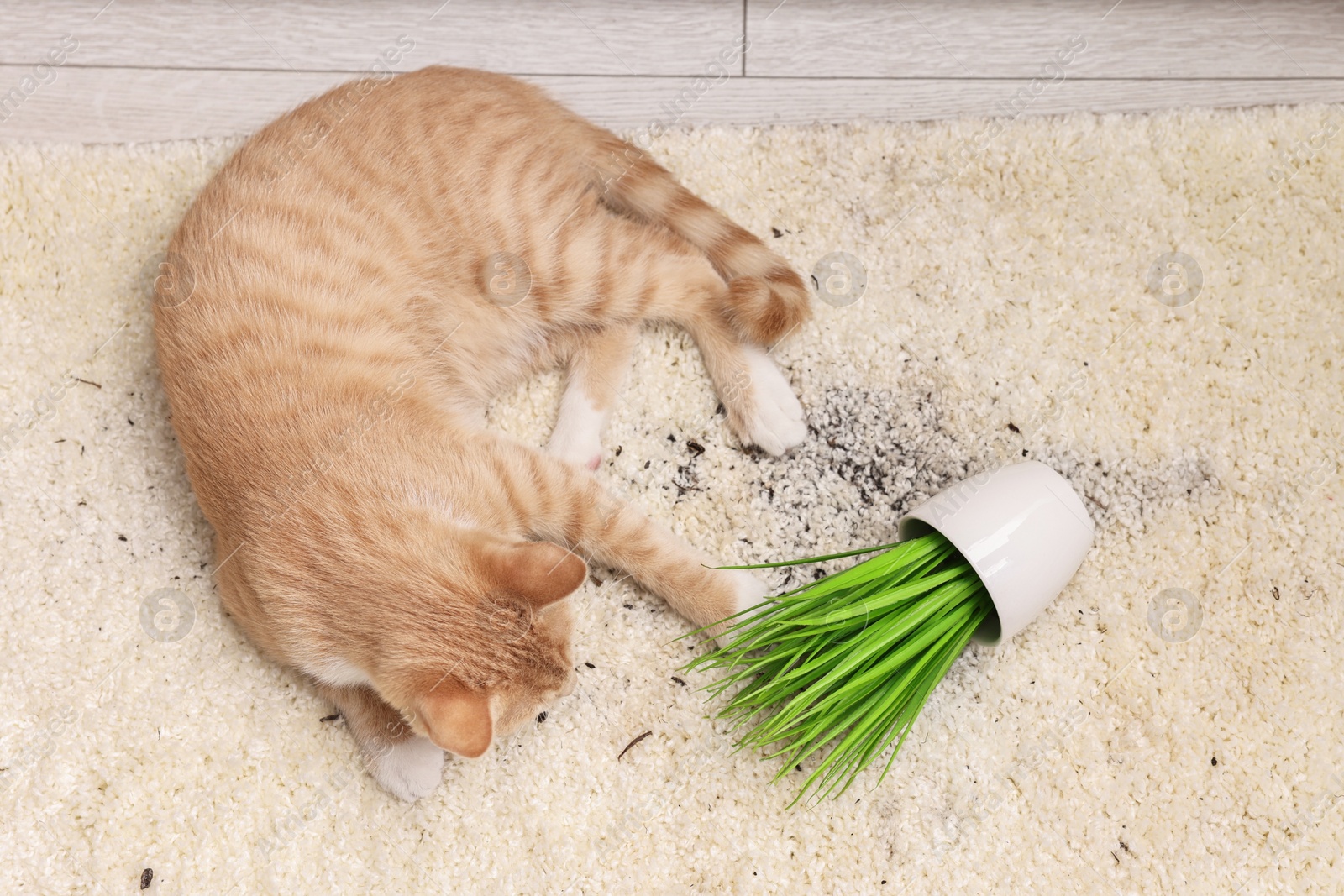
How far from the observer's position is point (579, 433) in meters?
1.41

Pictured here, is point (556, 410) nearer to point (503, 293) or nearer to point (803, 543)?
point (503, 293)

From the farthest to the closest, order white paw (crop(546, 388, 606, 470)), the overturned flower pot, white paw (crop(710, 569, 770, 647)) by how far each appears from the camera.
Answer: white paw (crop(546, 388, 606, 470)) → white paw (crop(710, 569, 770, 647)) → the overturned flower pot

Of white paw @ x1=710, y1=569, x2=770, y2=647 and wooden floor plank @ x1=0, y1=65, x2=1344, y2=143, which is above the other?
wooden floor plank @ x1=0, y1=65, x2=1344, y2=143

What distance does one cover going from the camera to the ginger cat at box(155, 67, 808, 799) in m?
1.08

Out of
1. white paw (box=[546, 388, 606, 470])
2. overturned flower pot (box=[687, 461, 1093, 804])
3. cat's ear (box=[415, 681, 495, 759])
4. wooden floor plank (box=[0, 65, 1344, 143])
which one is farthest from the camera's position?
wooden floor plank (box=[0, 65, 1344, 143])

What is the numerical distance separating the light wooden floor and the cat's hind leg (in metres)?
0.43

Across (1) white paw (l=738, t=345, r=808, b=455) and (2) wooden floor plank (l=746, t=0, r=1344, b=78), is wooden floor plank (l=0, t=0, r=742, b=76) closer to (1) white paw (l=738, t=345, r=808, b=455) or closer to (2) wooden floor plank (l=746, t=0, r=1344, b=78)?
(2) wooden floor plank (l=746, t=0, r=1344, b=78)

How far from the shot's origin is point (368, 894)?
4.13ft

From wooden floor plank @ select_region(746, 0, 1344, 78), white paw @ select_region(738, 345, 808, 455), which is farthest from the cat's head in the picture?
wooden floor plank @ select_region(746, 0, 1344, 78)

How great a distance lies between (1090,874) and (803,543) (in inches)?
23.7

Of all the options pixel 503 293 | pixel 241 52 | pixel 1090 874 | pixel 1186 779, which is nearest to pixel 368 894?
pixel 503 293

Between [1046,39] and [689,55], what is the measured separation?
639mm

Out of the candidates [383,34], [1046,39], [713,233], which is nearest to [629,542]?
[713,233]

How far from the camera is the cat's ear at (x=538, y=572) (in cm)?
102
